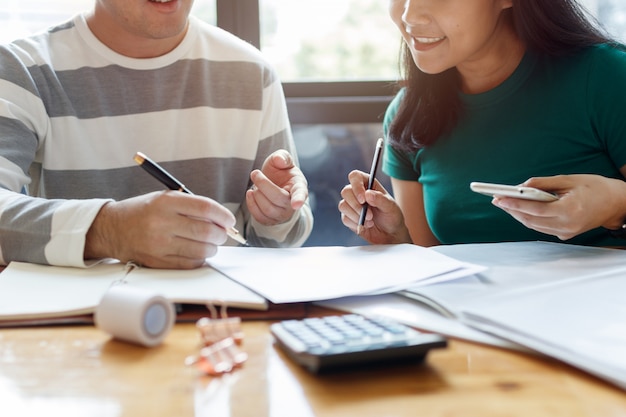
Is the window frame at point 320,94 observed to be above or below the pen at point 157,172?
above

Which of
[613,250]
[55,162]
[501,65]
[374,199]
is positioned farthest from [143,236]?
[501,65]

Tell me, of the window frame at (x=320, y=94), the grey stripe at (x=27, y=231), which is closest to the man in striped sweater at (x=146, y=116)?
the grey stripe at (x=27, y=231)

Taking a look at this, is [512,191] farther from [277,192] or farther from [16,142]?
[16,142]

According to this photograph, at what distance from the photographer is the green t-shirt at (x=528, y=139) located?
4.19 ft

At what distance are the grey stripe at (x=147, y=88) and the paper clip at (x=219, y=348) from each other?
816 millimetres

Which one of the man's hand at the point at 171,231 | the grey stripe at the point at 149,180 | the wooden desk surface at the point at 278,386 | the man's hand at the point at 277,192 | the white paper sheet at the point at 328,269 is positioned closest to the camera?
the wooden desk surface at the point at 278,386

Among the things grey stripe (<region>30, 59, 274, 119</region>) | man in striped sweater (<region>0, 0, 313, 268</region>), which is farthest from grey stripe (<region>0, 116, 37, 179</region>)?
grey stripe (<region>30, 59, 274, 119</region>)

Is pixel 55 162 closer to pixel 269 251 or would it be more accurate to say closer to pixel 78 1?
pixel 269 251

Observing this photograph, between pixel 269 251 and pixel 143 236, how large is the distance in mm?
205

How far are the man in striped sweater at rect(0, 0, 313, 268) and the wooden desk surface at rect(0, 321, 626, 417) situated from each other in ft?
1.78

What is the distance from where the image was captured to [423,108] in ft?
4.83

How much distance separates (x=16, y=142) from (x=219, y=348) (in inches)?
31.9

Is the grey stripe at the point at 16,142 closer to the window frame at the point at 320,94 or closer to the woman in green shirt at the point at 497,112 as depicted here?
the woman in green shirt at the point at 497,112

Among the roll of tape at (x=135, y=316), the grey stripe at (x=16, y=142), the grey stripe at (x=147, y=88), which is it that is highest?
the grey stripe at (x=147, y=88)
